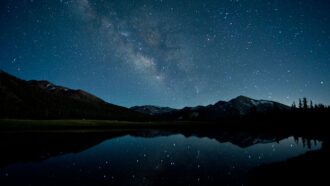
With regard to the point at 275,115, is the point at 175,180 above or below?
below

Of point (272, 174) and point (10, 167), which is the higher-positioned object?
point (272, 174)

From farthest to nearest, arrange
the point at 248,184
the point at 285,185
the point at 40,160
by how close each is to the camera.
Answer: the point at 40,160 < the point at 248,184 < the point at 285,185

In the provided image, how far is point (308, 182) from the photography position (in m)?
11.0

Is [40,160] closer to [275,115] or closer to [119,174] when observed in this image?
[119,174]

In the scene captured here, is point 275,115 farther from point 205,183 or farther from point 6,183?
point 6,183

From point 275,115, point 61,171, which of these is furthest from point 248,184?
point 275,115

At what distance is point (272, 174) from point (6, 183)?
21423 millimetres

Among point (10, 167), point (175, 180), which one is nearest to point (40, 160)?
point (10, 167)

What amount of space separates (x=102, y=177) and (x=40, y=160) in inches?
460

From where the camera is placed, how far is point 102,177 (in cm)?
1387

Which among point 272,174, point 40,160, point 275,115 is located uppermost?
point 275,115

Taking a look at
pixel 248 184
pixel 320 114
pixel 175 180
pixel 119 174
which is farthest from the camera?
pixel 320 114

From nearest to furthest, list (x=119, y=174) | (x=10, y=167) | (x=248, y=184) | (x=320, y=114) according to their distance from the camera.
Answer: (x=248, y=184), (x=119, y=174), (x=10, y=167), (x=320, y=114)

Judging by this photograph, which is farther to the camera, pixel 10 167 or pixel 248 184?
pixel 10 167
